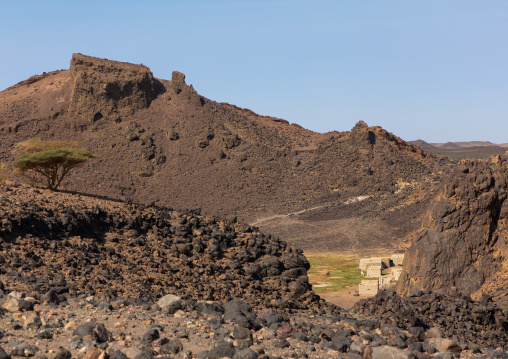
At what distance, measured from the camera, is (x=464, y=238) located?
21312 mm

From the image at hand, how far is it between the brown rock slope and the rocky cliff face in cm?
4271

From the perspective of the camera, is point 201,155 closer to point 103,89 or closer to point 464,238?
point 103,89

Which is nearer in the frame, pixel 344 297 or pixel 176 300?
pixel 176 300

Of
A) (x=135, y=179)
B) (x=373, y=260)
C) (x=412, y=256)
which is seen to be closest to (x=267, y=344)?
(x=412, y=256)

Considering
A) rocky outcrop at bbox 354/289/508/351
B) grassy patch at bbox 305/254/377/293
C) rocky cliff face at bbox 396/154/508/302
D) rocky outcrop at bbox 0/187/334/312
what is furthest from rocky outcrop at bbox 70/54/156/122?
rocky outcrop at bbox 354/289/508/351

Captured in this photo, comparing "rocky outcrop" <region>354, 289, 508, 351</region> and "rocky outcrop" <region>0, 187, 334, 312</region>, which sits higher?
"rocky outcrop" <region>0, 187, 334, 312</region>

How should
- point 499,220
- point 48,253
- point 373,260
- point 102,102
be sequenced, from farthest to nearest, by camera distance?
point 102,102, point 373,260, point 499,220, point 48,253

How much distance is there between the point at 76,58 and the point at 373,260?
188ft

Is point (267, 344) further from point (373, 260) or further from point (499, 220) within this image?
point (373, 260)

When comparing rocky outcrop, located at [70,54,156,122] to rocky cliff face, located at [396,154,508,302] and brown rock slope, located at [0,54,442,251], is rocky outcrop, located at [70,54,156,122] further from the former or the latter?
rocky cliff face, located at [396,154,508,302]

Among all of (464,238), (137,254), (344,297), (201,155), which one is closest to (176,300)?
(137,254)

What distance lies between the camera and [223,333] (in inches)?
436

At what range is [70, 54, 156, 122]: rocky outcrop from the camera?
81.0 m

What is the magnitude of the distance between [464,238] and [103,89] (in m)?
67.8
